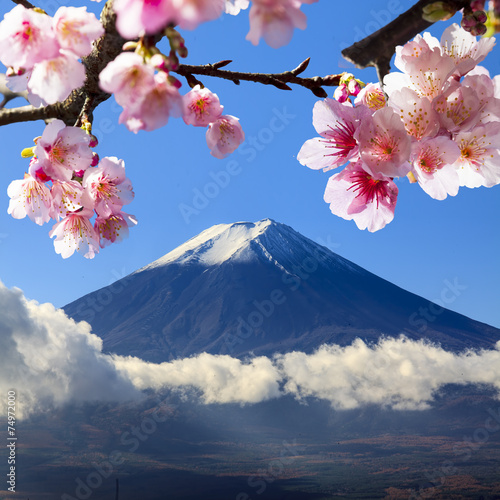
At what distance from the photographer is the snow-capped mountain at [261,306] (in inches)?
3563

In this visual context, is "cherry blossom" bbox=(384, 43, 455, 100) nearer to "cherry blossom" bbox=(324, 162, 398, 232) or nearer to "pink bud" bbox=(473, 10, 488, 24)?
"pink bud" bbox=(473, 10, 488, 24)

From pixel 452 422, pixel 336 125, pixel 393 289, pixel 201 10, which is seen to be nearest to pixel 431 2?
pixel 336 125

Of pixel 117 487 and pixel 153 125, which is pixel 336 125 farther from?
pixel 117 487

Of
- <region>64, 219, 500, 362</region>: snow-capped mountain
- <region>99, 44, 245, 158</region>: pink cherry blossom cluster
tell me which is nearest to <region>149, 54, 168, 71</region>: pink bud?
<region>99, 44, 245, 158</region>: pink cherry blossom cluster

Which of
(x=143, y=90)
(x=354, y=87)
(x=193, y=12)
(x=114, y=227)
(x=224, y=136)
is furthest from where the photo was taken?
(x=114, y=227)

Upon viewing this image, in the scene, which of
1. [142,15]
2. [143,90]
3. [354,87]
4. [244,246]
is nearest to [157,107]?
[143,90]

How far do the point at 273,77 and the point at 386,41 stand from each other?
2.13ft

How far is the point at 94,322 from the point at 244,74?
102m

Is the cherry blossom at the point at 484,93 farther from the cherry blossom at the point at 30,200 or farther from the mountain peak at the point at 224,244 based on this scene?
the mountain peak at the point at 224,244

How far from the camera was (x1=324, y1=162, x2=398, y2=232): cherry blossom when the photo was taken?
1239 millimetres

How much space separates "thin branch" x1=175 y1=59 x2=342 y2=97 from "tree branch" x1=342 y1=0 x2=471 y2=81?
503mm

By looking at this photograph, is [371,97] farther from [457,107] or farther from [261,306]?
[261,306]

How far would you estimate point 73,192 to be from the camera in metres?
1.55

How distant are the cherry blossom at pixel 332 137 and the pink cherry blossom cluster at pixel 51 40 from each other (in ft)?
1.79
